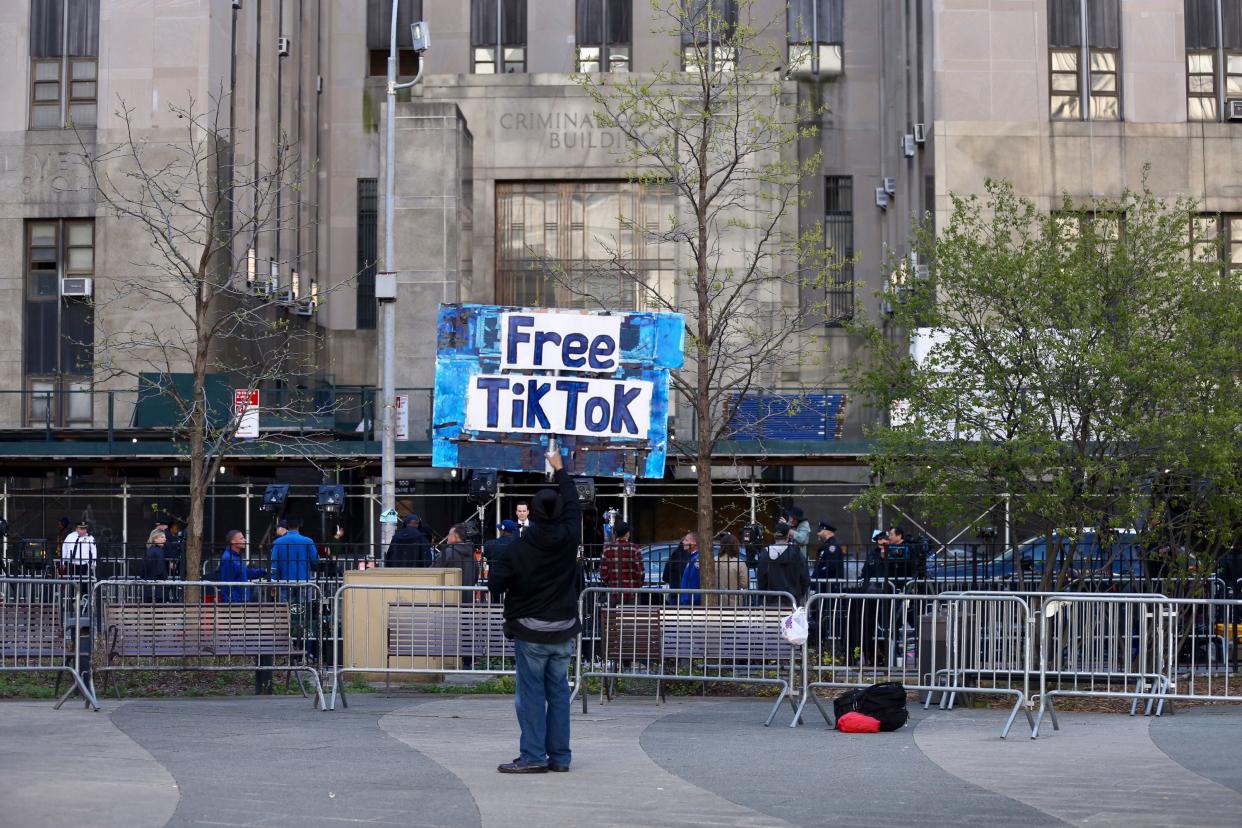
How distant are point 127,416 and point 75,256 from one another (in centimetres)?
383

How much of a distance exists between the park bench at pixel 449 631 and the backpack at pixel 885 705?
3601mm

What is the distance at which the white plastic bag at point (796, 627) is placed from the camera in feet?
44.7

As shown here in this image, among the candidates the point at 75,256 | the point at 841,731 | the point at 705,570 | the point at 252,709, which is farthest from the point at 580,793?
the point at 75,256

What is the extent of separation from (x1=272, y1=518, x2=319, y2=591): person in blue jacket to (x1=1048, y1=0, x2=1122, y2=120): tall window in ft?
69.2

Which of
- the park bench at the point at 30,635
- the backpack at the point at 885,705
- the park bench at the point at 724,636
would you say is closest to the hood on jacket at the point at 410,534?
the park bench at the point at 30,635

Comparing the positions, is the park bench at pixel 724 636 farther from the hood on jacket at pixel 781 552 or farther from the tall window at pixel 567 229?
the tall window at pixel 567 229

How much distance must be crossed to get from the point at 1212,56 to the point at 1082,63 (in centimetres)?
319

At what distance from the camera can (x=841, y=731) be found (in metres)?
13.1

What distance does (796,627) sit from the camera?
1366 cm

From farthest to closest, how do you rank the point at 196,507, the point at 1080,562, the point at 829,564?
the point at 829,564 < the point at 1080,562 < the point at 196,507

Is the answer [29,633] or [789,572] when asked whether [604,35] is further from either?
[29,633]

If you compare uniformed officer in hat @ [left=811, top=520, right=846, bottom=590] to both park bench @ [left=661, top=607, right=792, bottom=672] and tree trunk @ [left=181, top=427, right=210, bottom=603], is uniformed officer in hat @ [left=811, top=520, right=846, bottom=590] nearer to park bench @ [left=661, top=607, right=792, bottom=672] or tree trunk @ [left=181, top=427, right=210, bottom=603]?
park bench @ [left=661, top=607, right=792, bottom=672]

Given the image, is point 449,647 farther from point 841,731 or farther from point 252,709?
point 841,731

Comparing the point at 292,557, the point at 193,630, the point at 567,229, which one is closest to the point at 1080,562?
the point at 292,557
